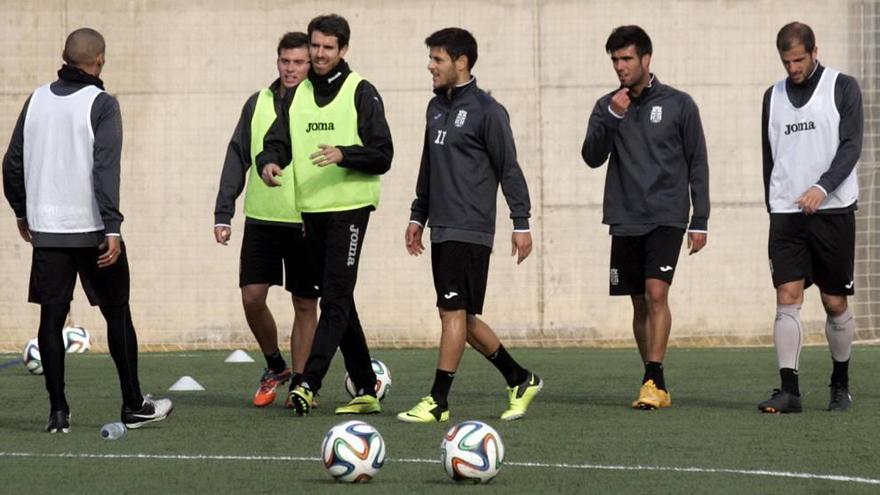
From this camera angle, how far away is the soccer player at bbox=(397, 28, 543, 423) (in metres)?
8.54

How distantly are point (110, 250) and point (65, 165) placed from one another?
0.48 meters

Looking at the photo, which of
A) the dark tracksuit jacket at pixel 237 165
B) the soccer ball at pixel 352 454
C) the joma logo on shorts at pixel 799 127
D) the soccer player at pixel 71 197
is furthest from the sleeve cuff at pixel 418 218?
the soccer ball at pixel 352 454

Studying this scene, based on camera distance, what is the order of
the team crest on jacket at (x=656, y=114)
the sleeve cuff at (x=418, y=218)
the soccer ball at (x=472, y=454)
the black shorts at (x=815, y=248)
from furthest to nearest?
the team crest on jacket at (x=656, y=114)
the sleeve cuff at (x=418, y=218)
the black shorts at (x=815, y=248)
the soccer ball at (x=472, y=454)

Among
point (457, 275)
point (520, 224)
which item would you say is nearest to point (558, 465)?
point (457, 275)

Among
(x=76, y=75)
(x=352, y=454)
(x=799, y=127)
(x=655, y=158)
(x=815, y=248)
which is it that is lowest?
(x=352, y=454)

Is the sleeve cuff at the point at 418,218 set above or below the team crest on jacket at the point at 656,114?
below

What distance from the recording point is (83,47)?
26.2 feet

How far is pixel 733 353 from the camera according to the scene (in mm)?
13562

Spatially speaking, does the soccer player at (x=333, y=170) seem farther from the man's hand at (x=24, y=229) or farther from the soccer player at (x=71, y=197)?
the man's hand at (x=24, y=229)

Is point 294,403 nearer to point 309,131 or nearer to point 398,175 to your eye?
point 309,131

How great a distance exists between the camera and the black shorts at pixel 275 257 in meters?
9.38

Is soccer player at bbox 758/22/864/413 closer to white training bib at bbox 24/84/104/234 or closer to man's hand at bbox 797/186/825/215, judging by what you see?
man's hand at bbox 797/186/825/215

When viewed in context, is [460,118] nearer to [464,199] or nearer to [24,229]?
[464,199]

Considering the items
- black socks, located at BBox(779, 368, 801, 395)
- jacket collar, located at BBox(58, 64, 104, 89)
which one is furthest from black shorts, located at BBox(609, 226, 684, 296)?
jacket collar, located at BBox(58, 64, 104, 89)
